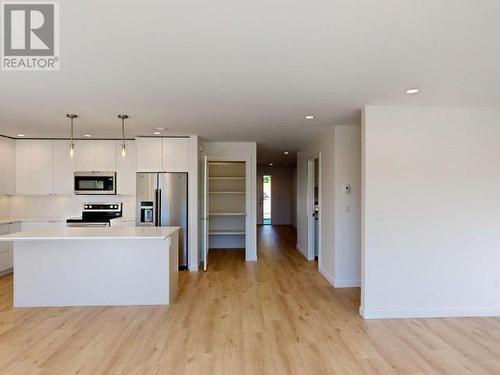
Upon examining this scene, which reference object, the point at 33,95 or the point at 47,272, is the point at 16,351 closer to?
the point at 47,272

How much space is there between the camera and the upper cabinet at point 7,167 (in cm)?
533

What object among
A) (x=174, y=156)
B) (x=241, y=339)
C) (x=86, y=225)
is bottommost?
(x=241, y=339)

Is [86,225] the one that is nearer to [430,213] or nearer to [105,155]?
[105,155]

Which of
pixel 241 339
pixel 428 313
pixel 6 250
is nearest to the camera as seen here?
pixel 241 339

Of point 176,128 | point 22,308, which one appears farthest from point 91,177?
point 22,308

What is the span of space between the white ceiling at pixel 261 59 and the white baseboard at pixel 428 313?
233 centimetres

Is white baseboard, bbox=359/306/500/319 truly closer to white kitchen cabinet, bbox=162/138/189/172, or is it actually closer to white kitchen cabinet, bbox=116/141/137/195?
white kitchen cabinet, bbox=162/138/189/172

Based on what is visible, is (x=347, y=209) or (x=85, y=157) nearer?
(x=347, y=209)

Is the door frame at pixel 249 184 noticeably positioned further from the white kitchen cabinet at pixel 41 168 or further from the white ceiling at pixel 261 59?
the white kitchen cabinet at pixel 41 168

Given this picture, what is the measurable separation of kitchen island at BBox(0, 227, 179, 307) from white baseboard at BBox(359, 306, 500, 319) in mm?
2455

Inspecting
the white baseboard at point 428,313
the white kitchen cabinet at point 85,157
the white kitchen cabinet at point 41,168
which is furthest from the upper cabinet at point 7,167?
the white baseboard at point 428,313

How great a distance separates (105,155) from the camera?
5691 mm

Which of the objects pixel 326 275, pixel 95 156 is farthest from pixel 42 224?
pixel 326 275

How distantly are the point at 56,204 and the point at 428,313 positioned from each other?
247 inches
